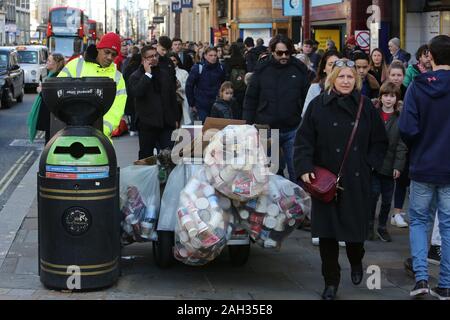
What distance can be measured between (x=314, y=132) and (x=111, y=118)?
2045 mm

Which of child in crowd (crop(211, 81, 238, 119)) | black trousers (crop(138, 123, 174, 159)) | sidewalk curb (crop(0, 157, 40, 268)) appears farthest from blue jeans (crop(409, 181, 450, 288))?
child in crowd (crop(211, 81, 238, 119))

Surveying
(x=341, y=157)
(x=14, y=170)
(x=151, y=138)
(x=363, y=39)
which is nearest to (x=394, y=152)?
(x=341, y=157)

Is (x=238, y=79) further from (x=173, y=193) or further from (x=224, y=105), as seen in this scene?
(x=173, y=193)

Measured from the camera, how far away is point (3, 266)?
7918mm

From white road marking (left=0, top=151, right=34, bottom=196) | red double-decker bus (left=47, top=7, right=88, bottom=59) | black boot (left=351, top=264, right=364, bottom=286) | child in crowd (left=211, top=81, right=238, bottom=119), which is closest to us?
black boot (left=351, top=264, right=364, bottom=286)

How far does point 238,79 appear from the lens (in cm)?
1548

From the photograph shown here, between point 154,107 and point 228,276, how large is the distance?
10.4ft

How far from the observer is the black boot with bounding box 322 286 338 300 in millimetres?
6836

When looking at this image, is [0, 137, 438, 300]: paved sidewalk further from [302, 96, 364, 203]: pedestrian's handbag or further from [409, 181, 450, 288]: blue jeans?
[302, 96, 364, 203]: pedestrian's handbag

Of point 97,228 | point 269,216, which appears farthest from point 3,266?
point 269,216

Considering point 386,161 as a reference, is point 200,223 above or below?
below

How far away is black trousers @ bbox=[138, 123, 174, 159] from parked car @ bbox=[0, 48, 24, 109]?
17.1 meters
